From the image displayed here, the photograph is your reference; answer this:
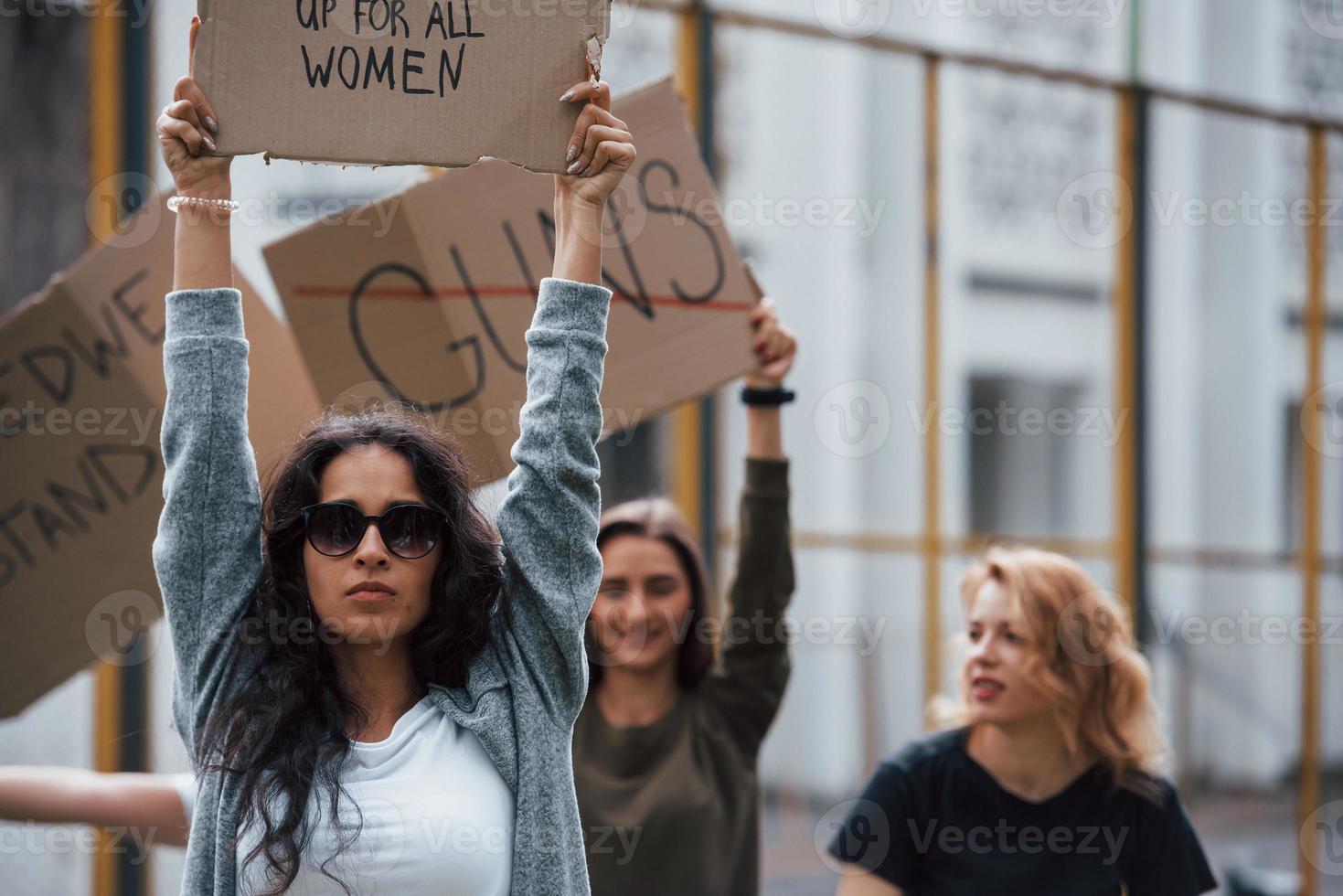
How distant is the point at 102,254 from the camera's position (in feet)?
8.28

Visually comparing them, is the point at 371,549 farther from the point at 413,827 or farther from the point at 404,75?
the point at 404,75

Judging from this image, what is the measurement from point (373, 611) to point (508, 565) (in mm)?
190

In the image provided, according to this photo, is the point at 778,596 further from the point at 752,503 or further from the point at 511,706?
the point at 511,706

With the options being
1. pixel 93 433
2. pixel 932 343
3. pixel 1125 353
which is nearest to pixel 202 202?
pixel 93 433

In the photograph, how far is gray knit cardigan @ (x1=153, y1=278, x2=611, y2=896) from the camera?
5.37ft

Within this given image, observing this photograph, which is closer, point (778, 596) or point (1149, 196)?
point (778, 596)

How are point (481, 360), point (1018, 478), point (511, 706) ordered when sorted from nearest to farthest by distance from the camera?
point (511, 706) < point (481, 360) < point (1018, 478)

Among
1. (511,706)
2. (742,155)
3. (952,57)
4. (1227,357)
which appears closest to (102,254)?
(511,706)


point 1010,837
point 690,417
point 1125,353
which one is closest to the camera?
point 1010,837

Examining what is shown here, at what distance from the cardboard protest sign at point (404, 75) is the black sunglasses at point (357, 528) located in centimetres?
44

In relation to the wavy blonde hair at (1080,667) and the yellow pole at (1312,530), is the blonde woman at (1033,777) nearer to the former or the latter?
the wavy blonde hair at (1080,667)

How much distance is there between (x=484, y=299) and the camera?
8.19 feet

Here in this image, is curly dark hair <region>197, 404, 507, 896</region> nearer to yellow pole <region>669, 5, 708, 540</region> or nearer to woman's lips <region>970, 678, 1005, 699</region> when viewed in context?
woman's lips <region>970, 678, 1005, 699</region>

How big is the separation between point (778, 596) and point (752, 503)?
6.6 inches
